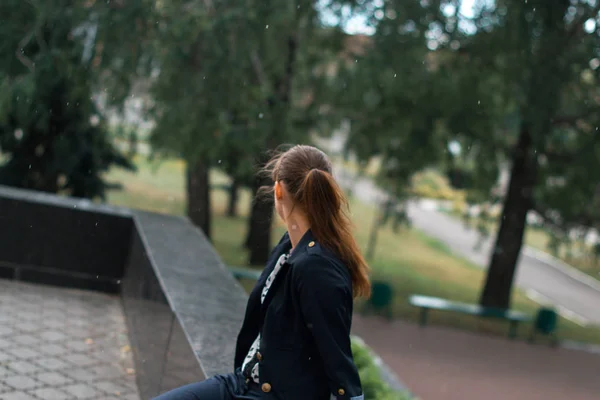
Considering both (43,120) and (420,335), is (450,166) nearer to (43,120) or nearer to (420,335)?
(420,335)

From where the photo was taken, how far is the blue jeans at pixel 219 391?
2621mm

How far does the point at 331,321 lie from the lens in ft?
7.69

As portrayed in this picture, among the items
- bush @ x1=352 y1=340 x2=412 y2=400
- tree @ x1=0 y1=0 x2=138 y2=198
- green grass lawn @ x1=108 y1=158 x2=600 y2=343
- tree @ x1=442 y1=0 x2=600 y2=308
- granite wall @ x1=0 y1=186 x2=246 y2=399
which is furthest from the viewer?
green grass lawn @ x1=108 y1=158 x2=600 y2=343

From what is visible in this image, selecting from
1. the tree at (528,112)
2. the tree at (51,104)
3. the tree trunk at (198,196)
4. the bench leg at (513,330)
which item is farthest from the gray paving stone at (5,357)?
the bench leg at (513,330)

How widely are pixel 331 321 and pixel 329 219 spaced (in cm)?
37

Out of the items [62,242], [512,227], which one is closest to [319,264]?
[62,242]

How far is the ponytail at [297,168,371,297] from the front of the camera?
8.29 feet

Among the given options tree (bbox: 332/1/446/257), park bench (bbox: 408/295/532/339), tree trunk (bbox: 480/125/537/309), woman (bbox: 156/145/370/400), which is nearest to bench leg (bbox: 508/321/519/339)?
park bench (bbox: 408/295/532/339)

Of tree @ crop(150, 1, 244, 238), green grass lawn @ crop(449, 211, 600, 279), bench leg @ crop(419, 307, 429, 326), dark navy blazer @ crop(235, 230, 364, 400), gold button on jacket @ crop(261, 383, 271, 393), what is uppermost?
tree @ crop(150, 1, 244, 238)

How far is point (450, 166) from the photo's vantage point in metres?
17.4

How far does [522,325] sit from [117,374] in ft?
51.6

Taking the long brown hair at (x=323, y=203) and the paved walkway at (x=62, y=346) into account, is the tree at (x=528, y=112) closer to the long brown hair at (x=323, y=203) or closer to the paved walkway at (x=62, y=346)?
the paved walkway at (x=62, y=346)

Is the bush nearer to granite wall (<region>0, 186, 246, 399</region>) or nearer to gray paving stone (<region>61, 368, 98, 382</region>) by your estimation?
granite wall (<region>0, 186, 246, 399</region>)

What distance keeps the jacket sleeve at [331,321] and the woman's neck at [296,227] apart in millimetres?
245
